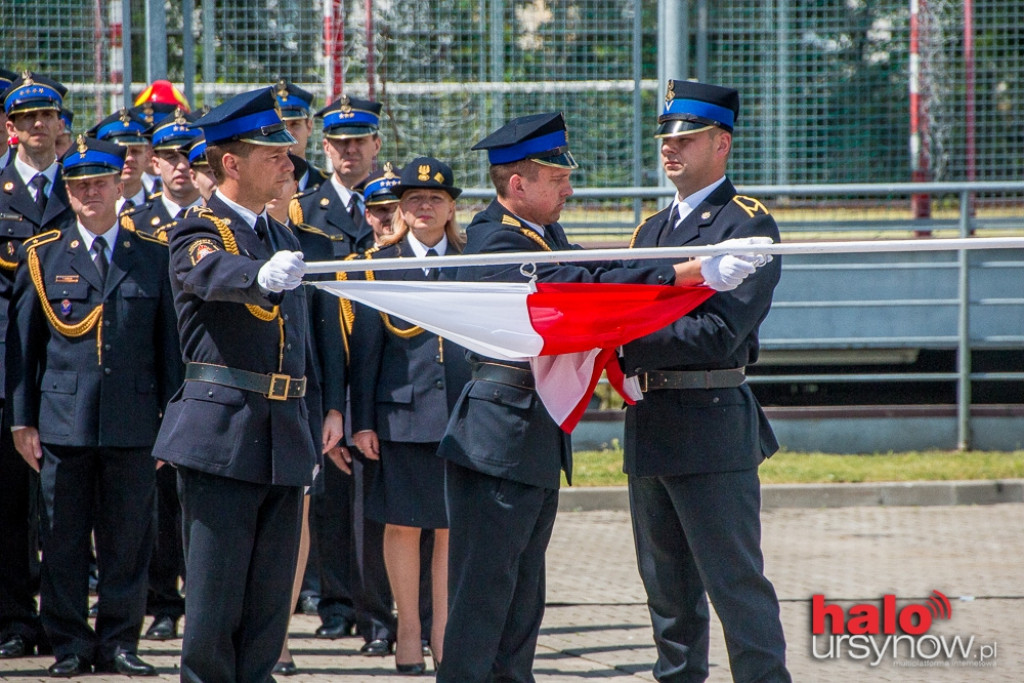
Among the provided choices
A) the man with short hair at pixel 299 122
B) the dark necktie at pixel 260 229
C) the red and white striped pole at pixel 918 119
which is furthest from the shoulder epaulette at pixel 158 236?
the red and white striped pole at pixel 918 119

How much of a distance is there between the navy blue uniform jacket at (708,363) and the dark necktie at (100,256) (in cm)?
251

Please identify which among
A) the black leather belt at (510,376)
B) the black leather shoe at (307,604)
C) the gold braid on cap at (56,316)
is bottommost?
the black leather shoe at (307,604)

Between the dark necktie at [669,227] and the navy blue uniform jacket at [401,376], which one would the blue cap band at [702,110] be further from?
the navy blue uniform jacket at [401,376]

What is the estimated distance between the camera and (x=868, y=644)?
19.8 ft

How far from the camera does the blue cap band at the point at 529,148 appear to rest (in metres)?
4.65

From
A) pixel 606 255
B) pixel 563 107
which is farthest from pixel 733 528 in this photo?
pixel 563 107

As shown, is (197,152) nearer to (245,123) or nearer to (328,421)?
(328,421)

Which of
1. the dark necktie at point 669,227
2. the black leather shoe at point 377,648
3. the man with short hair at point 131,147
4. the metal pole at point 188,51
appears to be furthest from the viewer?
the metal pole at point 188,51

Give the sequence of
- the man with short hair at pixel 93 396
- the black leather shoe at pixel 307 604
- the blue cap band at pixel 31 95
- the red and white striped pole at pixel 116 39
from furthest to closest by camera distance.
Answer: the red and white striped pole at pixel 116 39 → the black leather shoe at pixel 307 604 → the blue cap band at pixel 31 95 → the man with short hair at pixel 93 396

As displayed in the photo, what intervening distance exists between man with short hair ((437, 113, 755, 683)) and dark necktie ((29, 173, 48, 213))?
9.35 feet

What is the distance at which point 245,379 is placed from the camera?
4.51m

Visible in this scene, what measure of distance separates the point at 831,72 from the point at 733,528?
279 inches

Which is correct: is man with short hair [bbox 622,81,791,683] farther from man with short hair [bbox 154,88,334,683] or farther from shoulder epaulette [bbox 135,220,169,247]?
shoulder epaulette [bbox 135,220,169,247]

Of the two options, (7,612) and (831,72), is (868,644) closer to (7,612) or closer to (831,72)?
(7,612)
